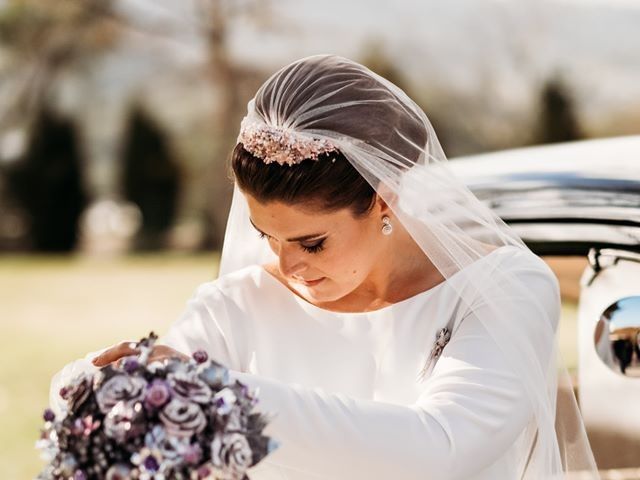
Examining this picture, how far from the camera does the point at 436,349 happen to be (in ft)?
8.11

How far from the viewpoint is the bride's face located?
2330 millimetres

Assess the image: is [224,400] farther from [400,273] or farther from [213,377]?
[400,273]

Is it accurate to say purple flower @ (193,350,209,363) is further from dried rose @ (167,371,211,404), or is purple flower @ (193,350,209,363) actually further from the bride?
the bride

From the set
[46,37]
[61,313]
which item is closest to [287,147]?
[61,313]

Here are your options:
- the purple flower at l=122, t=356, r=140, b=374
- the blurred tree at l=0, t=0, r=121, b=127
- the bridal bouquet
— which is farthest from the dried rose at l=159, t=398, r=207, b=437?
the blurred tree at l=0, t=0, r=121, b=127

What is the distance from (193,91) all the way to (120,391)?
64.4 ft

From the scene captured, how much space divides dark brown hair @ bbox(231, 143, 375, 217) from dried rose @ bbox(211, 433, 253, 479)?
0.87 m

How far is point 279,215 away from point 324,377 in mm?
521

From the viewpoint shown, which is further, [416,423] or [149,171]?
[149,171]

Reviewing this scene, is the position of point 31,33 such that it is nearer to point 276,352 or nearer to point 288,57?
point 288,57

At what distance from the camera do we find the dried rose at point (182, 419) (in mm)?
1517

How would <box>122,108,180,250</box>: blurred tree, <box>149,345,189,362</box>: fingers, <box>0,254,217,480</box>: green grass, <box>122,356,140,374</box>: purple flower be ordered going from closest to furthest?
1. <box>122,356,140,374</box>: purple flower
2. <box>149,345,189,362</box>: fingers
3. <box>0,254,217,480</box>: green grass
4. <box>122,108,180,250</box>: blurred tree

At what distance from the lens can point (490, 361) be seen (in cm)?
223

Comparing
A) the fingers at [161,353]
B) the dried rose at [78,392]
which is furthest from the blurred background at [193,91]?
the dried rose at [78,392]
